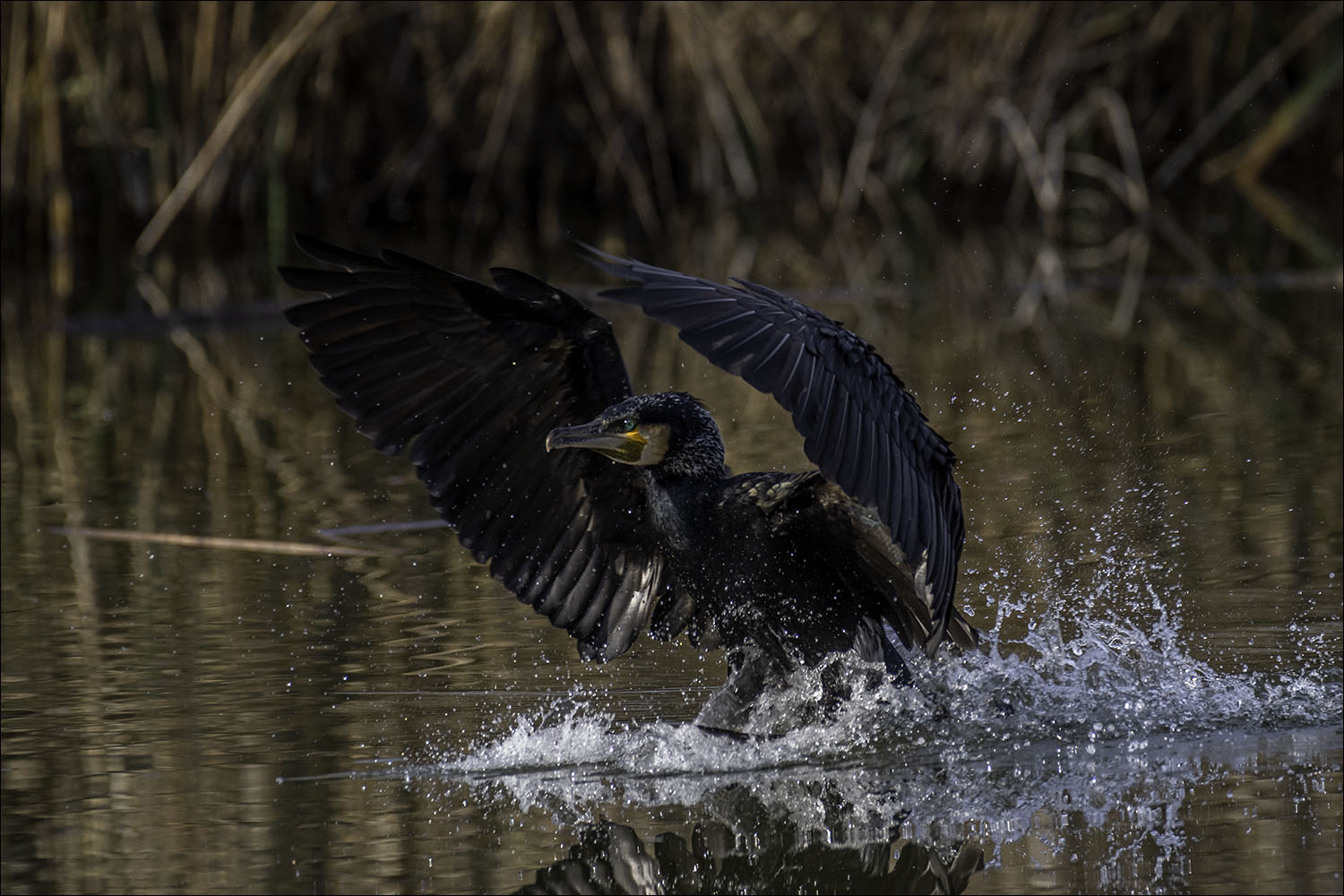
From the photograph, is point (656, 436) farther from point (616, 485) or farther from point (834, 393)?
point (834, 393)

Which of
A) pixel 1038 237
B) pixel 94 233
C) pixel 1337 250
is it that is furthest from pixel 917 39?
pixel 94 233

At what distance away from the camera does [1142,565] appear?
17.3ft

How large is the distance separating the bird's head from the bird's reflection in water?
3.08ft

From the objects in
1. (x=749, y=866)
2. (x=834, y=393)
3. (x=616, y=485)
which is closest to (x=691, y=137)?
(x=616, y=485)

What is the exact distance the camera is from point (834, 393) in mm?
3805

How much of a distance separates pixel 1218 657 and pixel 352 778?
1.86 m

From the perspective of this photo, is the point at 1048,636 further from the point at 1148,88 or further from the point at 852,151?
the point at 1148,88

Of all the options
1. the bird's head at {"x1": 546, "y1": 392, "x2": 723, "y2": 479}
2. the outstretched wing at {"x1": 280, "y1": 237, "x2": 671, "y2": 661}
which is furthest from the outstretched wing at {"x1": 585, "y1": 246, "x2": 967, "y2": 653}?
the outstretched wing at {"x1": 280, "y1": 237, "x2": 671, "y2": 661}

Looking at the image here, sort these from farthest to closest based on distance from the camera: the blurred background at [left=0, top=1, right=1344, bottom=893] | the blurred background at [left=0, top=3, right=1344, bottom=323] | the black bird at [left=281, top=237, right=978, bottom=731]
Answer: the blurred background at [left=0, top=3, right=1344, bottom=323] < the black bird at [left=281, top=237, right=978, bottom=731] < the blurred background at [left=0, top=1, right=1344, bottom=893]

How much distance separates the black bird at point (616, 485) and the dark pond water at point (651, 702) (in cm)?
18

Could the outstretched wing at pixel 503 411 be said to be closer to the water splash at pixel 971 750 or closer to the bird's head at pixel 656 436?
the bird's head at pixel 656 436

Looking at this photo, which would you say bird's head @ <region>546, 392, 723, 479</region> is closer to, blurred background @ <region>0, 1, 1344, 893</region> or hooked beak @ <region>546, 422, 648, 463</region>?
hooked beak @ <region>546, 422, 648, 463</region>

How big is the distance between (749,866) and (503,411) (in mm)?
1465

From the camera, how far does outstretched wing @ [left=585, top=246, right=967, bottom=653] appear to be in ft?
11.9
